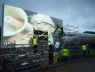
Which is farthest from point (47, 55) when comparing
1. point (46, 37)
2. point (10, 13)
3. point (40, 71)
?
point (46, 37)

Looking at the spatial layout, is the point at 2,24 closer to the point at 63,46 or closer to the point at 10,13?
the point at 10,13

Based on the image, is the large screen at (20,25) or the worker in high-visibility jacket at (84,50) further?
the worker in high-visibility jacket at (84,50)

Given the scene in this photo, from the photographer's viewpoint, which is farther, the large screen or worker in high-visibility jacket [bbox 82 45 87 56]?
worker in high-visibility jacket [bbox 82 45 87 56]

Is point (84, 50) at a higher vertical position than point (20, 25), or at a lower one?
lower

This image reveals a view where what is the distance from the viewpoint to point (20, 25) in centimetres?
2070

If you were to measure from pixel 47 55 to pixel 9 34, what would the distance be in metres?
6.39

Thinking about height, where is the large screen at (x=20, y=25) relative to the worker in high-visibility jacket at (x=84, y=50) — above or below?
above

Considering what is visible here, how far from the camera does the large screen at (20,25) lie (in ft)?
62.1

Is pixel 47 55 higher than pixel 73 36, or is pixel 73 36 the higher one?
pixel 73 36

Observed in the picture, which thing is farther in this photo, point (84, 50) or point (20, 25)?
point (84, 50)

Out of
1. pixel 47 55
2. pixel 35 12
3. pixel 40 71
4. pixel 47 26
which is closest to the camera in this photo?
pixel 40 71

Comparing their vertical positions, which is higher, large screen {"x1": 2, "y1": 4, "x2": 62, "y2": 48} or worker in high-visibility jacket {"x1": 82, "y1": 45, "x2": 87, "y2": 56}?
large screen {"x1": 2, "y1": 4, "x2": 62, "y2": 48}

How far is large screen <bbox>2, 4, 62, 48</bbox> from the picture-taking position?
18.9 m

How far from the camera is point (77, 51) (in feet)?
74.6
